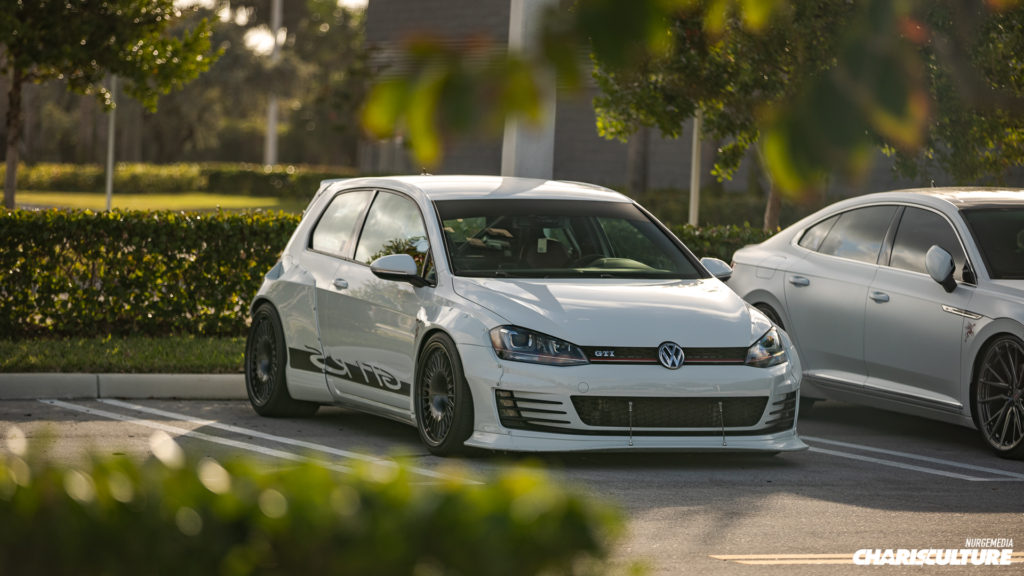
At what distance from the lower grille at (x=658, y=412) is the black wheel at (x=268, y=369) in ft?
8.83

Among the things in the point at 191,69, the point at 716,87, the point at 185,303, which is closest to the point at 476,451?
the point at 185,303

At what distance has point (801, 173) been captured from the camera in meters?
2.36

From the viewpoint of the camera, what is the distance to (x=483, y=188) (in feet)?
31.0

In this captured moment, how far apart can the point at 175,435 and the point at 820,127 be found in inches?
288

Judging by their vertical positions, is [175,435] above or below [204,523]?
below

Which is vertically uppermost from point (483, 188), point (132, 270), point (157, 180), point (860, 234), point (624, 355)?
point (483, 188)

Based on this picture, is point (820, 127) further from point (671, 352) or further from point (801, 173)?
point (671, 352)

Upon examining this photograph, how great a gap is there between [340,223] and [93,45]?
6880mm

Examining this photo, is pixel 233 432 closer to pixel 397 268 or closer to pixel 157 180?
pixel 397 268

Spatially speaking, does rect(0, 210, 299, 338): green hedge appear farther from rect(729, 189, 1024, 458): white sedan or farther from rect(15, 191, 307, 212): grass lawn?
rect(15, 191, 307, 212): grass lawn

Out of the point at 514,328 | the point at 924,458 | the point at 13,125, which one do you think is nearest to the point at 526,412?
the point at 514,328

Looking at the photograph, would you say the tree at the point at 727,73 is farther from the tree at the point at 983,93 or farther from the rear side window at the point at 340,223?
the rear side window at the point at 340,223

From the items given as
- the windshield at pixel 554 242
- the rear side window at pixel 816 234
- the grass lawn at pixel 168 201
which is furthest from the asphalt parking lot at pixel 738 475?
the grass lawn at pixel 168 201

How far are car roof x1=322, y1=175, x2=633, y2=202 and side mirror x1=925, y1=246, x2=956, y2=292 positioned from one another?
186 centimetres
